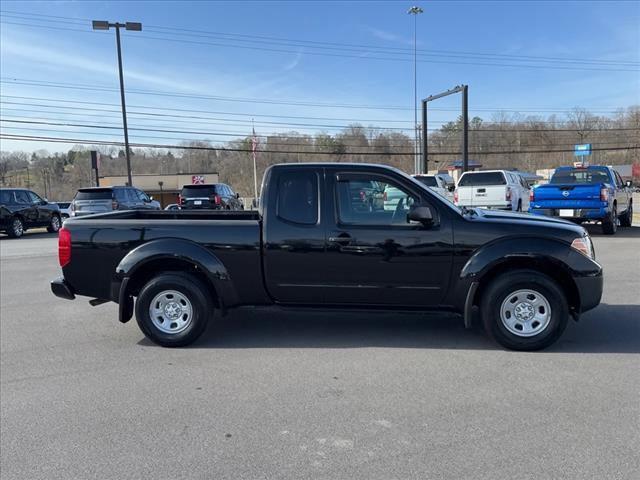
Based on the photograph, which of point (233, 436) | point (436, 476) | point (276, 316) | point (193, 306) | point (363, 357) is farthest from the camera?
point (276, 316)

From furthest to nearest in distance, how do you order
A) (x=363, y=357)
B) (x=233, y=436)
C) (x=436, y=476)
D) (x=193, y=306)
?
(x=193, y=306) < (x=363, y=357) < (x=233, y=436) < (x=436, y=476)

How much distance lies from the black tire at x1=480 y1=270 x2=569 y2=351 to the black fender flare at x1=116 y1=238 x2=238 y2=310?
256 centimetres

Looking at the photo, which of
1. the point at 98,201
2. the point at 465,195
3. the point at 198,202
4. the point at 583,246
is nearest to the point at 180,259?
the point at 583,246

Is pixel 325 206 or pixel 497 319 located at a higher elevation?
pixel 325 206

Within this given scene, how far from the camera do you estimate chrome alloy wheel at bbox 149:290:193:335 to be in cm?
507

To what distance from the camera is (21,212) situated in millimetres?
19328

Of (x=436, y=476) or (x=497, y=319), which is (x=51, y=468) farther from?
(x=497, y=319)

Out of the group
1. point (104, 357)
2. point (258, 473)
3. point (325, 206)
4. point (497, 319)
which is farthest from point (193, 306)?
point (497, 319)

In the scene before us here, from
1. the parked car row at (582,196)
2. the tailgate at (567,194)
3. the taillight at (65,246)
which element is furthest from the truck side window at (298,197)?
the tailgate at (567,194)

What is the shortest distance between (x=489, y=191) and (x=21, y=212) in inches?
696

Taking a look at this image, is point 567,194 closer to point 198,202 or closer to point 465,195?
point 465,195

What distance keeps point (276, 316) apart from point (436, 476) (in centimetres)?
368

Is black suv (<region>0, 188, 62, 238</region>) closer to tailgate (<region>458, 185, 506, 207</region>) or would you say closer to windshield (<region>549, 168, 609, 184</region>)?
tailgate (<region>458, 185, 506, 207</region>)

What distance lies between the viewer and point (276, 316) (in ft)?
20.4
